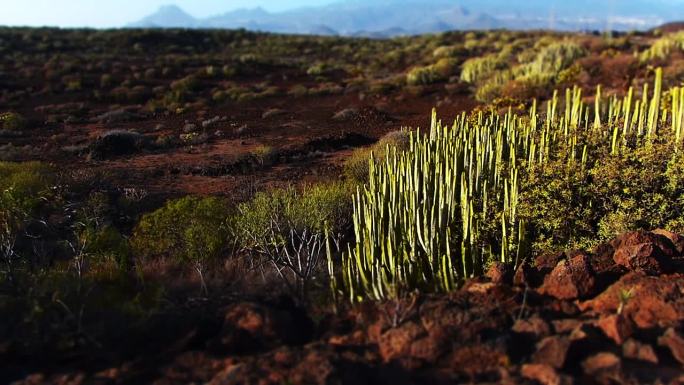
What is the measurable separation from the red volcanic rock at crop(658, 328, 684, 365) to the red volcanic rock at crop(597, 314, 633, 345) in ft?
0.65

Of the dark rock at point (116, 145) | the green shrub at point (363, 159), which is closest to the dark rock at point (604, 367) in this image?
the green shrub at point (363, 159)

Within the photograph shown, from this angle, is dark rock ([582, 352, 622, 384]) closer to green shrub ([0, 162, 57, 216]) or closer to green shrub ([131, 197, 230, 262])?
green shrub ([131, 197, 230, 262])

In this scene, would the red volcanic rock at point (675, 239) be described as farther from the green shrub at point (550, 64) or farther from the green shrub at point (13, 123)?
the green shrub at point (13, 123)

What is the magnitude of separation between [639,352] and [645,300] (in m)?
0.76

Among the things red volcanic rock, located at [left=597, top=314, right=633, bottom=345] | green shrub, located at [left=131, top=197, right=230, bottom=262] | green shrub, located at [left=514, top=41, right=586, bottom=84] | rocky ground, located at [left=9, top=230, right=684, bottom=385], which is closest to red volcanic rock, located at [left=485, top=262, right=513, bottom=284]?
rocky ground, located at [left=9, top=230, right=684, bottom=385]

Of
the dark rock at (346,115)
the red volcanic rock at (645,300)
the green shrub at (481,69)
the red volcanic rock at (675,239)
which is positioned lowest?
the dark rock at (346,115)

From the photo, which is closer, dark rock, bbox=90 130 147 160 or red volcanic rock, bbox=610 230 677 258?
red volcanic rock, bbox=610 230 677 258

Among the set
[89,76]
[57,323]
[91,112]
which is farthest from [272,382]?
[89,76]

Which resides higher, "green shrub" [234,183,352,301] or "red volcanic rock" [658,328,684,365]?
"red volcanic rock" [658,328,684,365]

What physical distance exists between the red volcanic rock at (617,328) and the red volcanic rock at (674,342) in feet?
0.65

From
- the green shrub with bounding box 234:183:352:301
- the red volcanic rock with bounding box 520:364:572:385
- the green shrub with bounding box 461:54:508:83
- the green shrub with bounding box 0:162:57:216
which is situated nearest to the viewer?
the red volcanic rock with bounding box 520:364:572:385

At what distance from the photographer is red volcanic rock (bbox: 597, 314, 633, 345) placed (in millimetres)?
3660

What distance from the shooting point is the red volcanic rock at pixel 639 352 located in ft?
11.3

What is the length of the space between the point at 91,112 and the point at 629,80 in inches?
677
